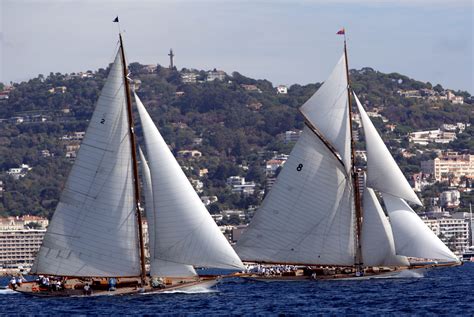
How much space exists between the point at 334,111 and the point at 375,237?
6.24m

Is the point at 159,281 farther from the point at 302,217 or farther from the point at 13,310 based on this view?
the point at 302,217

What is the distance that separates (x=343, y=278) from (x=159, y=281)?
557 inches

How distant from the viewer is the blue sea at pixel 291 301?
6391 centimetres

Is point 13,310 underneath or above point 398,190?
underneath

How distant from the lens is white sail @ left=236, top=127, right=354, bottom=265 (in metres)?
78.9

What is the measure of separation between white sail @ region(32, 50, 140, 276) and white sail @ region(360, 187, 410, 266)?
593 inches

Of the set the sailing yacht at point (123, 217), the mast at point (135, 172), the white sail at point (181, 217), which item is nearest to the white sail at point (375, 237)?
the sailing yacht at point (123, 217)

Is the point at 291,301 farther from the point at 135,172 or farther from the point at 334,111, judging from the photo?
the point at 334,111

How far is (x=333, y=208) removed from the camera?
79688 millimetres

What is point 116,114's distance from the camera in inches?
2648

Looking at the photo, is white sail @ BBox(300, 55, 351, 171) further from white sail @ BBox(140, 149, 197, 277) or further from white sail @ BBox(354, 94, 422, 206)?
white sail @ BBox(140, 149, 197, 277)

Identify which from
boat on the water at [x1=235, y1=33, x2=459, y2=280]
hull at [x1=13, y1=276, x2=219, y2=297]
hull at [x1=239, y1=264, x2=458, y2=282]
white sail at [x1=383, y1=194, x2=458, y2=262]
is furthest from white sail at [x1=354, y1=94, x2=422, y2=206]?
hull at [x1=13, y1=276, x2=219, y2=297]

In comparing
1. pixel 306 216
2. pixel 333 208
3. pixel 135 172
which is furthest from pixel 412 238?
pixel 135 172

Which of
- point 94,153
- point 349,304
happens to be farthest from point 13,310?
point 349,304
